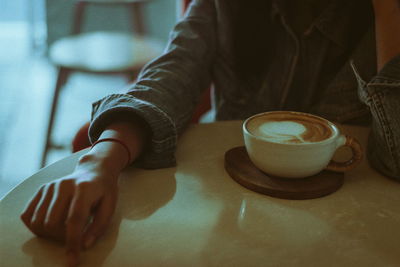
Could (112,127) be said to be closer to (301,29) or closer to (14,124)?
(301,29)

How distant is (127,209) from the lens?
2.03 ft

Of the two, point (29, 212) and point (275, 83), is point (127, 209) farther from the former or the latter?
point (275, 83)

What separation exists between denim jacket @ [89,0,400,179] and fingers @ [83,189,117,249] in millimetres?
153

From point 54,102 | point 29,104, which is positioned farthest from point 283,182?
point 29,104

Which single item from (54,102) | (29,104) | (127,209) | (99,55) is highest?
(127,209)

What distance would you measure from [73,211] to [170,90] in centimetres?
36

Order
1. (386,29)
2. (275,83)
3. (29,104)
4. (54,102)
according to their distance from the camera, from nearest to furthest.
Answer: (386,29) → (275,83) → (54,102) → (29,104)

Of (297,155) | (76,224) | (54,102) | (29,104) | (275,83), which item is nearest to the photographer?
(76,224)

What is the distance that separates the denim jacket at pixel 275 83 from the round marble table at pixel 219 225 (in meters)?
0.06

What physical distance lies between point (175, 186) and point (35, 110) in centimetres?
214

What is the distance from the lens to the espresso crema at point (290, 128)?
661 millimetres

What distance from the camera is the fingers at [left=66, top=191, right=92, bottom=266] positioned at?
0.51 meters

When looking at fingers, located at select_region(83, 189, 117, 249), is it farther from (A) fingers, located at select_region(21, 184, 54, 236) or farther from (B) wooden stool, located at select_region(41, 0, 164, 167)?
(B) wooden stool, located at select_region(41, 0, 164, 167)

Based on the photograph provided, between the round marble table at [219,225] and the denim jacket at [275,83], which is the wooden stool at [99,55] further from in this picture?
the round marble table at [219,225]
